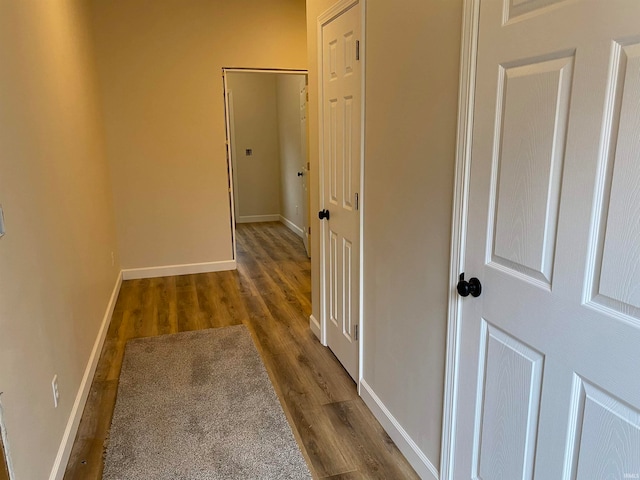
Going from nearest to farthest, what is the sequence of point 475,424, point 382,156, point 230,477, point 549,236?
1. point 549,236
2. point 475,424
3. point 230,477
4. point 382,156

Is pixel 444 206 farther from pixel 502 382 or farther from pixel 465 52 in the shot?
pixel 502 382

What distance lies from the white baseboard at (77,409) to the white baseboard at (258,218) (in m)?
4.48

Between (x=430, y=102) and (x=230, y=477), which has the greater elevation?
(x=430, y=102)

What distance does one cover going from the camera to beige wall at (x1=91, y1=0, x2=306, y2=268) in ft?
14.3

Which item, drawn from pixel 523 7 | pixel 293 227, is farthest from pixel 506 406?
pixel 293 227

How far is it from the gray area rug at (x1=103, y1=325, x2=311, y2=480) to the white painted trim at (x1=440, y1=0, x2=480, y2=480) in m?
0.68

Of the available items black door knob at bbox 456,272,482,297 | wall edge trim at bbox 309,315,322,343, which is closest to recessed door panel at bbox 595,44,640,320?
black door knob at bbox 456,272,482,297

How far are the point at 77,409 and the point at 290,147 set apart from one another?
17.4 feet

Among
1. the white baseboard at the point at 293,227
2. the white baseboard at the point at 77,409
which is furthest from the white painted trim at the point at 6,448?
the white baseboard at the point at 293,227

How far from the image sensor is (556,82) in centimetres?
111

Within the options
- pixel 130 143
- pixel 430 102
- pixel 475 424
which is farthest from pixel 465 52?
pixel 130 143

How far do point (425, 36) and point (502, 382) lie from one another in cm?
122

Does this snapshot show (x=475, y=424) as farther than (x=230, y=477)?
No

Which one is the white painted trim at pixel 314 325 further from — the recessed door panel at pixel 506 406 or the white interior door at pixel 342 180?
the recessed door panel at pixel 506 406
